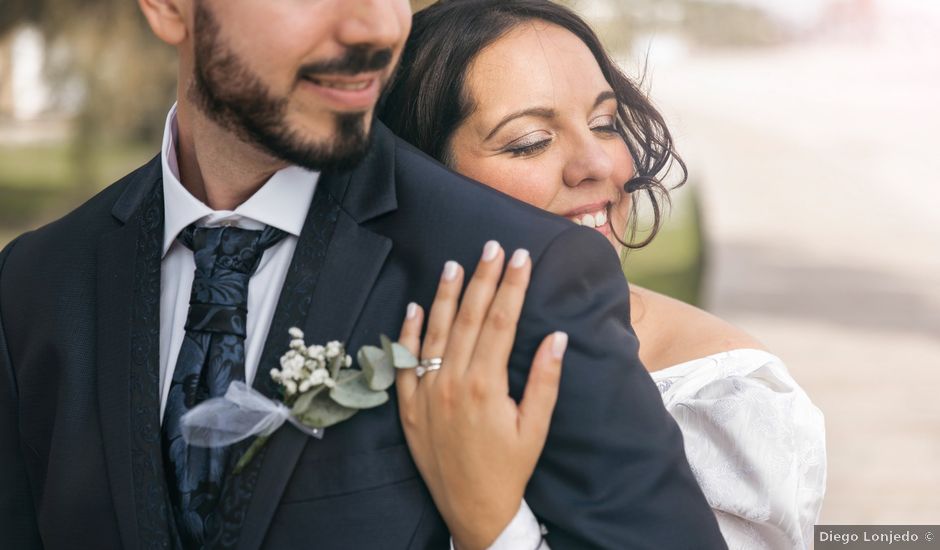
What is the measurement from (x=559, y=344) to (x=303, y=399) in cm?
45

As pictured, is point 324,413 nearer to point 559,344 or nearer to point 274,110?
point 559,344

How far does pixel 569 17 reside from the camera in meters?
3.24

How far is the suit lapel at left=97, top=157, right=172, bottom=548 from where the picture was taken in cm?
231

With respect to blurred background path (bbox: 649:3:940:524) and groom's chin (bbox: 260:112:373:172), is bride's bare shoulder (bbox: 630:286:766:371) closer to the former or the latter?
blurred background path (bbox: 649:3:940:524)

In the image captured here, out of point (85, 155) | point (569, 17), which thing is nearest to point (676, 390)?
point (569, 17)

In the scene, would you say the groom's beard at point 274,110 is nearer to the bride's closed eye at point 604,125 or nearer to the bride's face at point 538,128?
the bride's face at point 538,128

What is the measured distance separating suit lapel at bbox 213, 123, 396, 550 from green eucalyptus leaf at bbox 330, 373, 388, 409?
9 cm

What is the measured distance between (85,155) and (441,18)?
1452 centimetres

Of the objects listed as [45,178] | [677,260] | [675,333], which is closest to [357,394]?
[675,333]

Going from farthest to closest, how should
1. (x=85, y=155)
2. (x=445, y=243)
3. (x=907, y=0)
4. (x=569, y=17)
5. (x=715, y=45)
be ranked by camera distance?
(x=907, y=0) < (x=715, y=45) < (x=85, y=155) < (x=569, y=17) < (x=445, y=243)

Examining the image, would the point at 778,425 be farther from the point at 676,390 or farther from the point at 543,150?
the point at 543,150

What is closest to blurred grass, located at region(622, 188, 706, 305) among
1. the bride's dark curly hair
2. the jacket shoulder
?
the bride's dark curly hair

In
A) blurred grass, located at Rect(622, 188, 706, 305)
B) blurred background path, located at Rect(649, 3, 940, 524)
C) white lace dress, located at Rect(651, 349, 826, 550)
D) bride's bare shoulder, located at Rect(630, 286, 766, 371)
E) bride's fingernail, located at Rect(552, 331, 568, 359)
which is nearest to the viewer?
bride's fingernail, located at Rect(552, 331, 568, 359)

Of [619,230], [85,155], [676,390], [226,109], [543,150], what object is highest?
[226,109]
